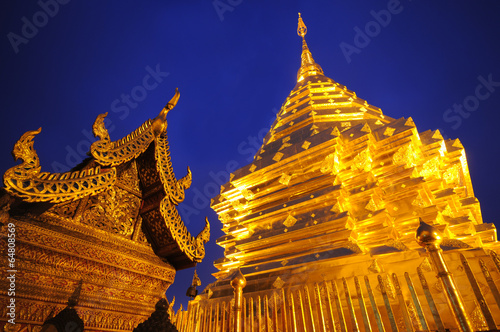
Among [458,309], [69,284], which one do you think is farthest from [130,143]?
[458,309]

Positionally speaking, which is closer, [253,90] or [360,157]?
[360,157]

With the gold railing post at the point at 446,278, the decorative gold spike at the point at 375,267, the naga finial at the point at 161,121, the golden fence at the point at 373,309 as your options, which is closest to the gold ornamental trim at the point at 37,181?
the naga finial at the point at 161,121

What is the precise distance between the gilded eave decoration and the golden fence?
5.07 ft

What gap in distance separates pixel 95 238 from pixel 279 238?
446cm

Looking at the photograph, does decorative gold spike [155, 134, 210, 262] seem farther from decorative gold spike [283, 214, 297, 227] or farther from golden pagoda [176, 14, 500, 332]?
decorative gold spike [283, 214, 297, 227]

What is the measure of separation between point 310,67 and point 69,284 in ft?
51.4

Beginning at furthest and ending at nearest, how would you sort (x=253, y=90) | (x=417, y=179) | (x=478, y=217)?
1. (x=253, y=90)
2. (x=478, y=217)
3. (x=417, y=179)

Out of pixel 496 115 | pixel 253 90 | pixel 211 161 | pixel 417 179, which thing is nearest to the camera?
pixel 417 179

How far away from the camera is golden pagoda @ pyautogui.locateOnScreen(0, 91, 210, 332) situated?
183 centimetres

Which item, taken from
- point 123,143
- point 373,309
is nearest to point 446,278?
point 373,309

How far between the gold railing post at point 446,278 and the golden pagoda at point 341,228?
605mm

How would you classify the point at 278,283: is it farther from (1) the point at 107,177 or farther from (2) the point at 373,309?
(1) the point at 107,177

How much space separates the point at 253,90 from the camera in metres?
46.5

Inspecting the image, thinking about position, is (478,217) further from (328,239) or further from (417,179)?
(328,239)
